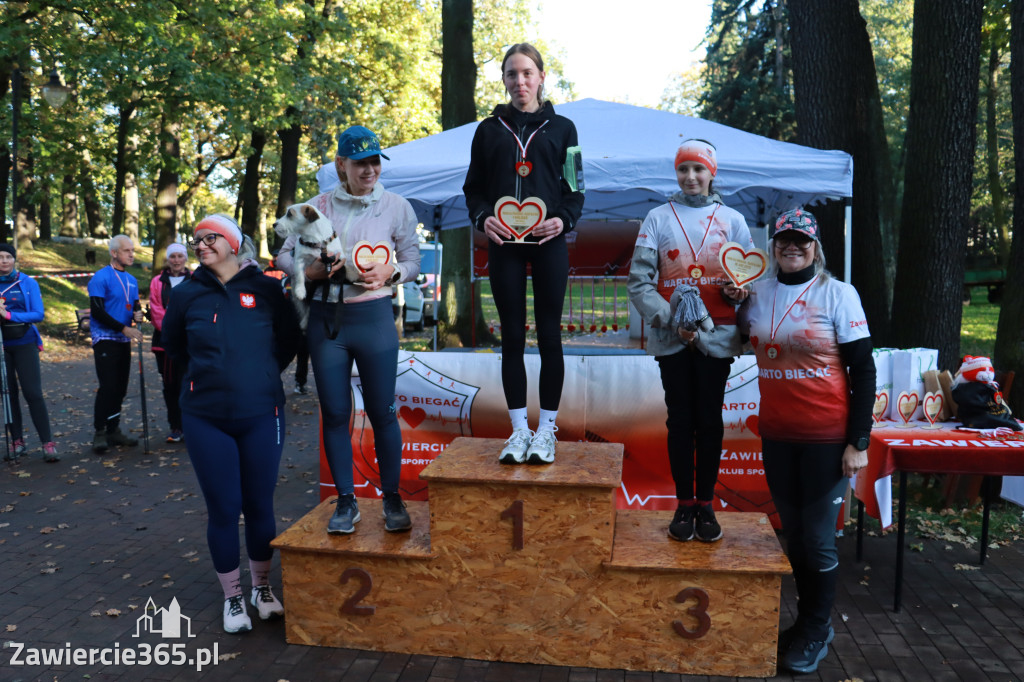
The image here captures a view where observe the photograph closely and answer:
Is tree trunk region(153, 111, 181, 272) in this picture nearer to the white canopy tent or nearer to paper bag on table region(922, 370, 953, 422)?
the white canopy tent

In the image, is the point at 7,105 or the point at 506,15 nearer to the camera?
the point at 7,105

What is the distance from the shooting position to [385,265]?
3613 millimetres

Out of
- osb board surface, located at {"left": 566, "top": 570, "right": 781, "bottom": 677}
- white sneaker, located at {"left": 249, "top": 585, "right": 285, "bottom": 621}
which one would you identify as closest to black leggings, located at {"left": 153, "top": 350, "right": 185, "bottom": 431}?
white sneaker, located at {"left": 249, "top": 585, "right": 285, "bottom": 621}

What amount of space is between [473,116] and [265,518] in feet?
30.7

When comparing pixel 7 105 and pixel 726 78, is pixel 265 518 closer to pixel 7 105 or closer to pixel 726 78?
pixel 7 105

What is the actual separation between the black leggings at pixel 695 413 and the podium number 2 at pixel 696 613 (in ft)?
1.51

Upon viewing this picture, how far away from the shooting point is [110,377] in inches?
301

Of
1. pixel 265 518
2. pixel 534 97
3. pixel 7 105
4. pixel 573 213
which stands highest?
pixel 7 105

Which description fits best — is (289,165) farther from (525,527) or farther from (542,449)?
(525,527)

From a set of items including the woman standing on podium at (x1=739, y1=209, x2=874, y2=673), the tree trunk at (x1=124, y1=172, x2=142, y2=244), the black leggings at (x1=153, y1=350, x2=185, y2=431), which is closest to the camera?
the woman standing on podium at (x1=739, y1=209, x2=874, y2=673)

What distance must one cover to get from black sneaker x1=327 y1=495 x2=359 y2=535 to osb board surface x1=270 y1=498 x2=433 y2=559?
0.04 metres

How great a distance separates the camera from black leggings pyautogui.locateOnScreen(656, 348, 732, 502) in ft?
11.8

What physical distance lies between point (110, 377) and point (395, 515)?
5.03m

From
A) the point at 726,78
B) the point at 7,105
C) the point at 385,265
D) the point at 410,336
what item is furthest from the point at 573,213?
the point at 726,78
